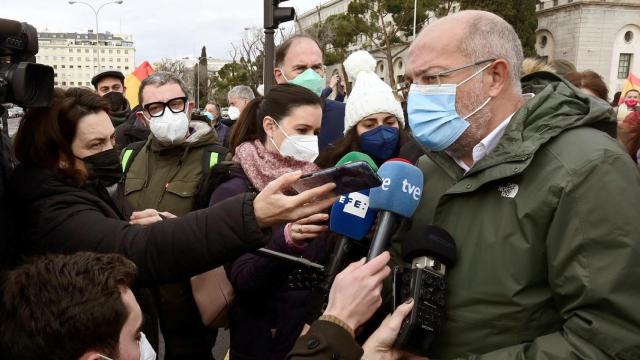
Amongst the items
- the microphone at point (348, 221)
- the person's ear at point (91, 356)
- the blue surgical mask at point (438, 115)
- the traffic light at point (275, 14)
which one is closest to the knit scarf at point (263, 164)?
the microphone at point (348, 221)

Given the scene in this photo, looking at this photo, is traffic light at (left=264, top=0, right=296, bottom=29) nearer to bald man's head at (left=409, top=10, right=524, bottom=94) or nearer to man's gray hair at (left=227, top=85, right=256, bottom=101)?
man's gray hair at (left=227, top=85, right=256, bottom=101)

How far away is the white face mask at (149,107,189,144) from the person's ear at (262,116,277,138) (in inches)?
40.4

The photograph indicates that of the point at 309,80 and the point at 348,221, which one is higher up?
the point at 309,80

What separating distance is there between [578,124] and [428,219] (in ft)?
1.96

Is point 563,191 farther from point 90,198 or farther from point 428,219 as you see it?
point 90,198

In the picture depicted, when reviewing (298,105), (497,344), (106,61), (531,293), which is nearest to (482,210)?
(531,293)

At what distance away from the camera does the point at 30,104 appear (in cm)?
176

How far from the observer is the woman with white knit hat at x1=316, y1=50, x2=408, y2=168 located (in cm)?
356

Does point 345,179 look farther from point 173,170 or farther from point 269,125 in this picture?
point 173,170

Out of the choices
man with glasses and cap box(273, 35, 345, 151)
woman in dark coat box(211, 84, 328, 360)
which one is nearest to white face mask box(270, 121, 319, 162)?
woman in dark coat box(211, 84, 328, 360)

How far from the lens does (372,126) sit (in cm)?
367

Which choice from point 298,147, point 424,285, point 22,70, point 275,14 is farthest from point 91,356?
point 275,14

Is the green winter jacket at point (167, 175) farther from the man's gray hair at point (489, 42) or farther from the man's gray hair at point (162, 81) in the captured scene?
the man's gray hair at point (489, 42)

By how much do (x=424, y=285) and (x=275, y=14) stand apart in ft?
18.5
